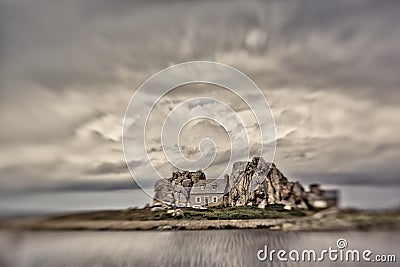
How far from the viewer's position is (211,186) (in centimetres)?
195

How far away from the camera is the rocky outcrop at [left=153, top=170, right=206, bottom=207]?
1.95m

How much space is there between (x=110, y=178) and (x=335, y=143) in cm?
102

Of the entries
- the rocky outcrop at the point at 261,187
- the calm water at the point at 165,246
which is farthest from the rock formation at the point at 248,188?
the calm water at the point at 165,246

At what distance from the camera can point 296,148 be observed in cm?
190

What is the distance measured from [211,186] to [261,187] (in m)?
0.23

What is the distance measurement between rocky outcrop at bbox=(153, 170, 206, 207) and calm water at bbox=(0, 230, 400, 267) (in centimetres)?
14

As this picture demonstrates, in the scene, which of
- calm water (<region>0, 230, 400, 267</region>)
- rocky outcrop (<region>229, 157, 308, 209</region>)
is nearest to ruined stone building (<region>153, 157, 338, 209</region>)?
rocky outcrop (<region>229, 157, 308, 209</region>)

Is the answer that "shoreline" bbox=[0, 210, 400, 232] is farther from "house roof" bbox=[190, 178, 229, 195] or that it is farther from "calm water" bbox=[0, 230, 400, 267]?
"house roof" bbox=[190, 178, 229, 195]

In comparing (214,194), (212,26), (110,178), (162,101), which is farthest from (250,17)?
(110,178)

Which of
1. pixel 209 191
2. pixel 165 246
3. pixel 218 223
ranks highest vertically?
pixel 209 191

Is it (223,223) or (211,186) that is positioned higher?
(211,186)

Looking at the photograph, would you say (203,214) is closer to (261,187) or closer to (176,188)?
(176,188)

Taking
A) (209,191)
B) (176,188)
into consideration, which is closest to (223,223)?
(209,191)

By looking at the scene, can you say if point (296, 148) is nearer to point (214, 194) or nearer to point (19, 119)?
point (214, 194)
